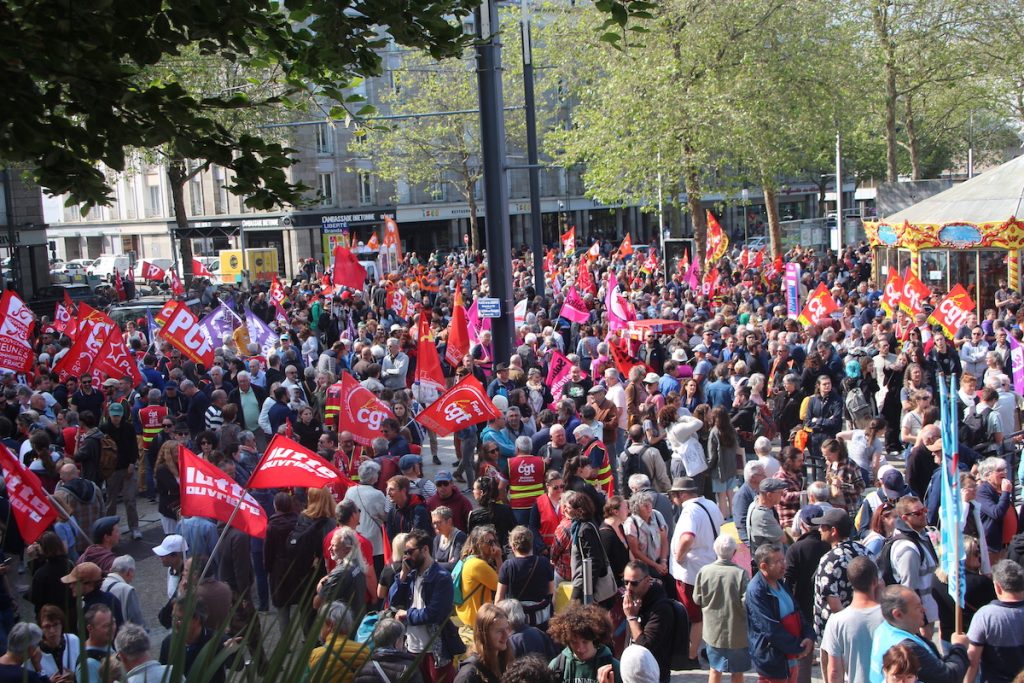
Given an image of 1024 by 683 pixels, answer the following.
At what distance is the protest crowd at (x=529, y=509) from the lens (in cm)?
564

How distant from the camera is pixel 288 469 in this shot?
8133 millimetres

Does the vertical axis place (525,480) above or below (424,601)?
above

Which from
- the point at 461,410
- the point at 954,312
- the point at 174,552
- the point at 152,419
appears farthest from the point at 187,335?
the point at 954,312

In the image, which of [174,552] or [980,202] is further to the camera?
[980,202]

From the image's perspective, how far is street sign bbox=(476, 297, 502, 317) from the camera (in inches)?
583

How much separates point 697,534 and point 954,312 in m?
10.0

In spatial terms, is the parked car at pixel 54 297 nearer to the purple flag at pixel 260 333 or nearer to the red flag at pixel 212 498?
the purple flag at pixel 260 333

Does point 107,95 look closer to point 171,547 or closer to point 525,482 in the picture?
point 171,547

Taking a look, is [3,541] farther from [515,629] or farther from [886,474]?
[886,474]

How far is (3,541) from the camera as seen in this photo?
30.5 feet

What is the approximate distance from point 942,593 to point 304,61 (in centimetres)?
490

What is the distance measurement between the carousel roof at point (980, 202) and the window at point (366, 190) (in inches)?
1455

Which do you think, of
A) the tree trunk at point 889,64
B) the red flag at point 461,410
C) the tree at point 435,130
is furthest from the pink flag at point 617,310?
the tree at point 435,130

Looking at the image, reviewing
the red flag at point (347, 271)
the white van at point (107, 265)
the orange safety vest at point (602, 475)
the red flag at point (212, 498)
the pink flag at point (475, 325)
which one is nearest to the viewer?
the red flag at point (212, 498)
